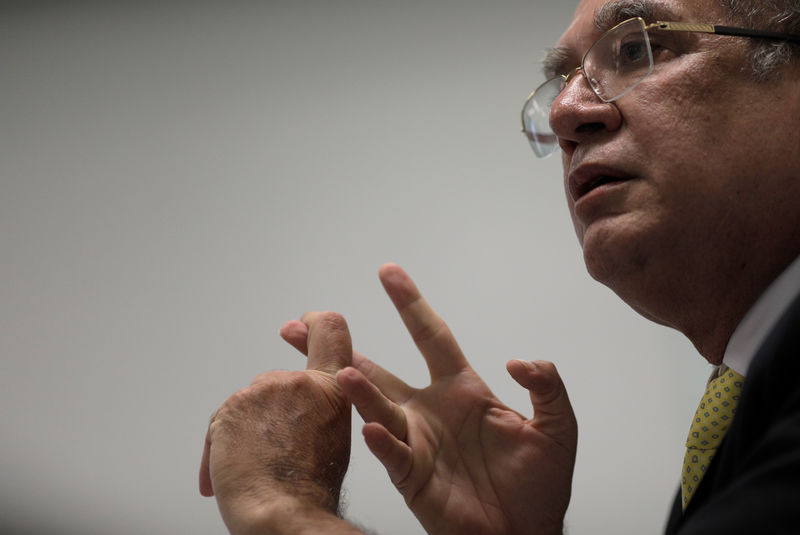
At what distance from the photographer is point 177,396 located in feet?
5.55

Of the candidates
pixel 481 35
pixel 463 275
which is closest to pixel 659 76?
pixel 463 275

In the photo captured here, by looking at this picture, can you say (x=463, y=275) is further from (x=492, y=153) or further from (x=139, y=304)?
(x=139, y=304)

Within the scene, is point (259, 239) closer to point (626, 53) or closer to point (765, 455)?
point (626, 53)

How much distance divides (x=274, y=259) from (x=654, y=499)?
1.22 m

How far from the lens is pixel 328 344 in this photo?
1024 millimetres

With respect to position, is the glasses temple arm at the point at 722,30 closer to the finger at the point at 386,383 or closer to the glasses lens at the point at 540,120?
the glasses lens at the point at 540,120

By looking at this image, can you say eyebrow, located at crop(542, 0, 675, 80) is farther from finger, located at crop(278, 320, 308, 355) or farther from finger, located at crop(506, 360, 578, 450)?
finger, located at crop(278, 320, 308, 355)

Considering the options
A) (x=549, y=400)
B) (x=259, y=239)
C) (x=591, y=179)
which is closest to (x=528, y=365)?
(x=549, y=400)

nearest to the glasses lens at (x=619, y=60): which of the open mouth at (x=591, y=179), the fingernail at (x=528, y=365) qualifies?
the open mouth at (x=591, y=179)

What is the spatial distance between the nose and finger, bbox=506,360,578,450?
0.37 metres

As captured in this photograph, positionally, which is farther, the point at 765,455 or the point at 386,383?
the point at 386,383

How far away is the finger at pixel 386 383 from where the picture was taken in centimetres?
112

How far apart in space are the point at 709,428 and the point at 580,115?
49cm

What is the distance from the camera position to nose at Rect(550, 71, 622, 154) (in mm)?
940
